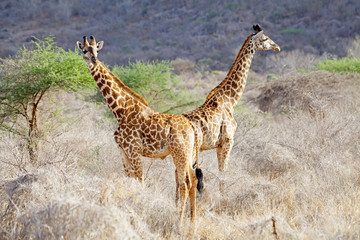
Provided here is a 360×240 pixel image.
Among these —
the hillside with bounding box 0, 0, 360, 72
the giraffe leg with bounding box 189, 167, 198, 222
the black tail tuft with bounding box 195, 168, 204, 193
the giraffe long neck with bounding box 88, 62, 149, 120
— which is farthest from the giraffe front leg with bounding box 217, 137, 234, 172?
Result: the hillside with bounding box 0, 0, 360, 72

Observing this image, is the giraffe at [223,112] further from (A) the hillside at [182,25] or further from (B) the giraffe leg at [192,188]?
(A) the hillside at [182,25]

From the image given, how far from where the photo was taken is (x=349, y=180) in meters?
6.91

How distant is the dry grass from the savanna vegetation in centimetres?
2

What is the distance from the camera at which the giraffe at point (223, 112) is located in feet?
21.1

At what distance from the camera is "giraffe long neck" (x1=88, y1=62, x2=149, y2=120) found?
606cm

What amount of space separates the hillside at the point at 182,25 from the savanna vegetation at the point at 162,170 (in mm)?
18441

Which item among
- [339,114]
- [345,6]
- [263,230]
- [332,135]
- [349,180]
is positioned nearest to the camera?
[263,230]

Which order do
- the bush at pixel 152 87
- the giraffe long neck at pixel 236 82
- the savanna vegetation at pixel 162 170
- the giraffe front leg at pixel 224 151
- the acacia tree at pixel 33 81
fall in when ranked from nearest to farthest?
the savanna vegetation at pixel 162 170 < the giraffe front leg at pixel 224 151 < the giraffe long neck at pixel 236 82 < the acacia tree at pixel 33 81 < the bush at pixel 152 87

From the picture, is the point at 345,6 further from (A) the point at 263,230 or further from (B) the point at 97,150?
(A) the point at 263,230

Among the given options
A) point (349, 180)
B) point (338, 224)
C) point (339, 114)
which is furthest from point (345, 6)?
point (338, 224)

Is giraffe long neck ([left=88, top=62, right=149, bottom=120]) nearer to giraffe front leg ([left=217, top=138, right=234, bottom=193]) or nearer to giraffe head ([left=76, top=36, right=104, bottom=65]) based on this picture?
giraffe head ([left=76, top=36, right=104, bottom=65])

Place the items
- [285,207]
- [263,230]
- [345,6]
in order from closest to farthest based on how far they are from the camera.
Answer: [263,230]
[285,207]
[345,6]

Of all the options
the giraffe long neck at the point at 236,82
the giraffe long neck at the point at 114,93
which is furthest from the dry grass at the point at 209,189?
the giraffe long neck at the point at 236,82

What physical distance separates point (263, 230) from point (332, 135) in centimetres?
484
